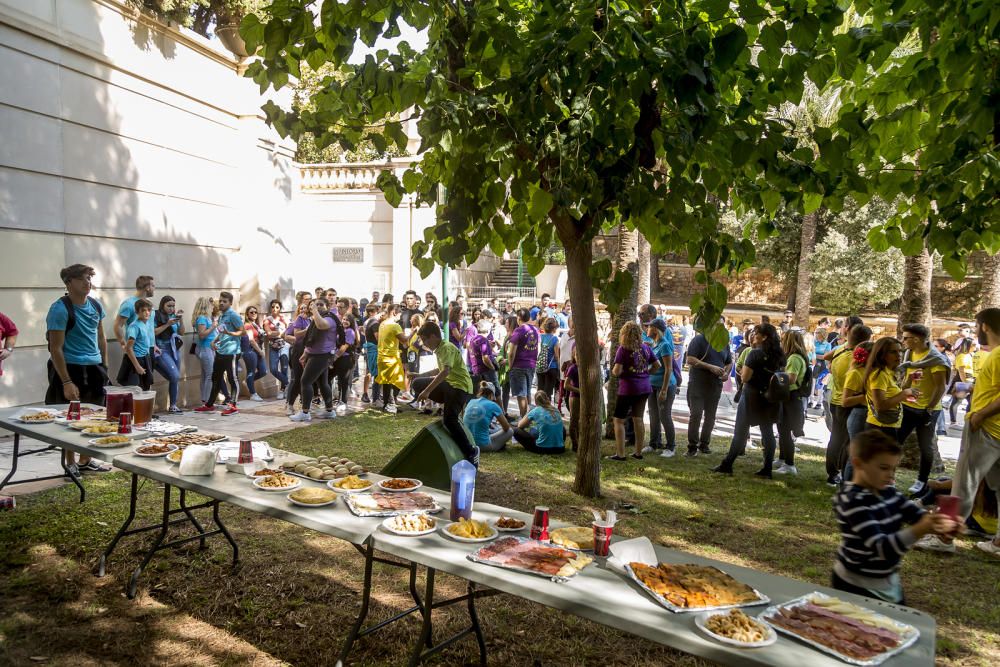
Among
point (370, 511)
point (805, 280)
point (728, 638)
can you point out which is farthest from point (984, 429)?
point (805, 280)

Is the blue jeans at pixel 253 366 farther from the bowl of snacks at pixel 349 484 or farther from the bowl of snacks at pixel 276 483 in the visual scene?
the bowl of snacks at pixel 349 484

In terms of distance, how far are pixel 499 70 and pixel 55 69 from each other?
8.22 meters

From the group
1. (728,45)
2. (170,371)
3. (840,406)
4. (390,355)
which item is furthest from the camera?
(390,355)

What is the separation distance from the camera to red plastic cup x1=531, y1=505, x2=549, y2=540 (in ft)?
10.9

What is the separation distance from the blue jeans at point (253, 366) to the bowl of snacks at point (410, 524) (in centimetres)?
1016

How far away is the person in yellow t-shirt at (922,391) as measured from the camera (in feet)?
22.8

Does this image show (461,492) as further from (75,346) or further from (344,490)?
(75,346)

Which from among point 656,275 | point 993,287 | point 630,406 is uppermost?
point 656,275

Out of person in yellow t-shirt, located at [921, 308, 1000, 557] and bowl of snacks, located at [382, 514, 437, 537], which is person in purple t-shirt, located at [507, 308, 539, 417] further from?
bowl of snacks, located at [382, 514, 437, 537]

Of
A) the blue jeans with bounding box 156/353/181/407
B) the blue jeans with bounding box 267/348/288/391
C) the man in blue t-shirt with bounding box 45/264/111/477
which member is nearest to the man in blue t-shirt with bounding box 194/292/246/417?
the blue jeans with bounding box 156/353/181/407

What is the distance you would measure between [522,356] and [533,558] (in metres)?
8.29

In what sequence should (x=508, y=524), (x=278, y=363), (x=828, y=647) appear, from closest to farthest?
1. (x=828, y=647)
2. (x=508, y=524)
3. (x=278, y=363)

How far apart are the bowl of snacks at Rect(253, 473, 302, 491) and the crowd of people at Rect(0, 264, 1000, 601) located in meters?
2.67

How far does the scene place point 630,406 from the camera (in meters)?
8.80
